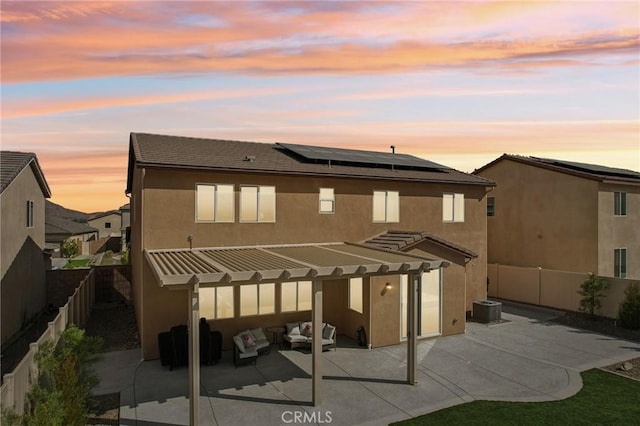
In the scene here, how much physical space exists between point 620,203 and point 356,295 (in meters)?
17.7

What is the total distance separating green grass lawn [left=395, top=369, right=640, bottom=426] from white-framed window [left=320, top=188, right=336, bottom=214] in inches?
354

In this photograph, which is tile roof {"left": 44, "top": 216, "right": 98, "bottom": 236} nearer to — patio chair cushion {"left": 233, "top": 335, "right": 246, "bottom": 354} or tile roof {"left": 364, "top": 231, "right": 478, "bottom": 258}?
patio chair cushion {"left": 233, "top": 335, "right": 246, "bottom": 354}

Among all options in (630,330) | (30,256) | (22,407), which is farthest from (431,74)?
(30,256)

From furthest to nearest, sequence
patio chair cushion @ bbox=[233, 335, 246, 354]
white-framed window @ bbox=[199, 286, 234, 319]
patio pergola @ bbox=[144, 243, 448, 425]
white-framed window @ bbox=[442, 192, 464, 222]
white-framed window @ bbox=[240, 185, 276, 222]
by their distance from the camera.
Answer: white-framed window @ bbox=[442, 192, 464, 222] < white-framed window @ bbox=[240, 185, 276, 222] < white-framed window @ bbox=[199, 286, 234, 319] < patio chair cushion @ bbox=[233, 335, 246, 354] < patio pergola @ bbox=[144, 243, 448, 425]

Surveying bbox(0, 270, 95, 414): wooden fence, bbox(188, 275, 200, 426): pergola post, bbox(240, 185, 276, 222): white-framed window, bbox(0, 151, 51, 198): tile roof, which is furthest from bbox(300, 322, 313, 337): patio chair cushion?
bbox(0, 151, 51, 198): tile roof

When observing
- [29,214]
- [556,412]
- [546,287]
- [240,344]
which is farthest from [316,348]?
[29,214]

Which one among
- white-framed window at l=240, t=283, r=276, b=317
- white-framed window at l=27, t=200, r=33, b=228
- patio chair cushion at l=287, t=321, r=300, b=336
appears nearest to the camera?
patio chair cushion at l=287, t=321, r=300, b=336

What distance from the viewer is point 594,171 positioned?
25.0 meters

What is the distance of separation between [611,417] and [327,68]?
13.2 metres

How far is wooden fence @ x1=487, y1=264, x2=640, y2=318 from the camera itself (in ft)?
63.8

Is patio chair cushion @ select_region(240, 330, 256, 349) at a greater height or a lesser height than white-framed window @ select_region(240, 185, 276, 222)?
lesser

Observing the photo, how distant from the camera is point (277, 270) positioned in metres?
11.0

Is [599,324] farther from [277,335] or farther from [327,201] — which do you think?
[277,335]

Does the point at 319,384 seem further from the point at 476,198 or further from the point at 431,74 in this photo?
the point at 476,198
